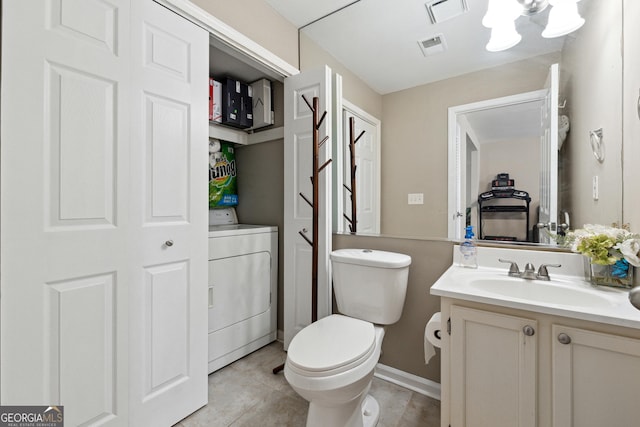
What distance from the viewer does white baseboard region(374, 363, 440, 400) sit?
1.70 metres

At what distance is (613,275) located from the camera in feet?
3.91

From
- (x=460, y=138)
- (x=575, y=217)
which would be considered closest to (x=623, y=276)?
(x=575, y=217)

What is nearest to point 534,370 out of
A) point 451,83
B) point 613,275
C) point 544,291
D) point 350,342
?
point 544,291

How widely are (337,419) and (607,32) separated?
6.55 feet

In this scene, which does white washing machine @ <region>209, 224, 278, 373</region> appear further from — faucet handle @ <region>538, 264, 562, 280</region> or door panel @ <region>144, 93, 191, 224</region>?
faucet handle @ <region>538, 264, 562, 280</region>

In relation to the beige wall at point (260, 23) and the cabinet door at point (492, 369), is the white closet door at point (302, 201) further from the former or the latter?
the cabinet door at point (492, 369)

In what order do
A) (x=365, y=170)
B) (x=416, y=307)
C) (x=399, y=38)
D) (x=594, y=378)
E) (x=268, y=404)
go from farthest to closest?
(x=365, y=170)
(x=399, y=38)
(x=416, y=307)
(x=268, y=404)
(x=594, y=378)

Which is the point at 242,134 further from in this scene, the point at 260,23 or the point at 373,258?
the point at 373,258

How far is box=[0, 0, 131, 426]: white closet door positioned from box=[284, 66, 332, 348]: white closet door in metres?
1.06

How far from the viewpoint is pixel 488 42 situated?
159cm

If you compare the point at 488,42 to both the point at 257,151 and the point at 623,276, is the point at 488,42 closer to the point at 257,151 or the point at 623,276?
the point at 623,276

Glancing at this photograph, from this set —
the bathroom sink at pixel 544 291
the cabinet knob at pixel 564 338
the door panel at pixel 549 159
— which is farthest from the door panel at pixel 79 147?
the door panel at pixel 549 159

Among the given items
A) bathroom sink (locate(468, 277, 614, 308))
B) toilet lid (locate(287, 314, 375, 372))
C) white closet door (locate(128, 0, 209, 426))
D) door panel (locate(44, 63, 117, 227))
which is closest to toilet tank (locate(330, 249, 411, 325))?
toilet lid (locate(287, 314, 375, 372))

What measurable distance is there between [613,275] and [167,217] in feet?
6.31
